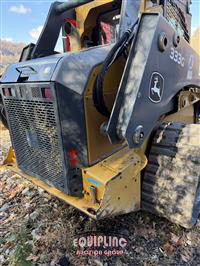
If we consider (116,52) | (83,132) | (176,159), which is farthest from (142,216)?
(116,52)

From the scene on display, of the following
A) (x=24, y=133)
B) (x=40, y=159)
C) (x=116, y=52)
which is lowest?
(x=40, y=159)

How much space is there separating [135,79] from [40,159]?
3.92ft

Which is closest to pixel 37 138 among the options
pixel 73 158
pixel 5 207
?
pixel 73 158

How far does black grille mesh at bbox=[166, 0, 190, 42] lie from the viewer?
2381 millimetres

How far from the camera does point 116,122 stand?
163cm

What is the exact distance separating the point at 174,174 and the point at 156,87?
764 millimetres

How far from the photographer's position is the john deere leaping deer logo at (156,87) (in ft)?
5.39

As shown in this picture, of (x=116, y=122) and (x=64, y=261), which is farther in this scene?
(x=64, y=261)

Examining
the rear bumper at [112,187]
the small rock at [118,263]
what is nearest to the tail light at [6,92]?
the rear bumper at [112,187]

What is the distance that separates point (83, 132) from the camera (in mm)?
1742

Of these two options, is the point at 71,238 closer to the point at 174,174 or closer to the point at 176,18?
the point at 174,174

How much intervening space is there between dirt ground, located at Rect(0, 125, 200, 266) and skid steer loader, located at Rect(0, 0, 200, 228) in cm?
30

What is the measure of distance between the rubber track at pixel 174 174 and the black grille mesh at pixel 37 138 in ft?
2.78

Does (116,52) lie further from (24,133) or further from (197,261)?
(197,261)
